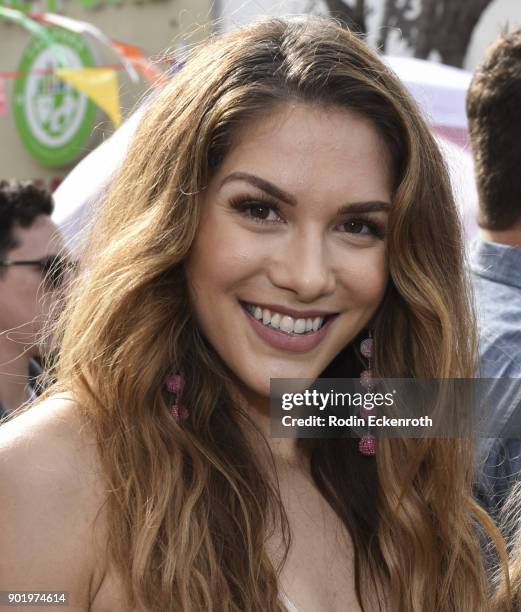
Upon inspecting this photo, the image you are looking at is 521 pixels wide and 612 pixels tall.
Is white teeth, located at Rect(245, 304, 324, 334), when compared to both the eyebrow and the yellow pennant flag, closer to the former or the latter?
the eyebrow

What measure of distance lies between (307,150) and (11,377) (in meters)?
2.18

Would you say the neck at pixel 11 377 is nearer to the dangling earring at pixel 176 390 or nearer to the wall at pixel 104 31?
the dangling earring at pixel 176 390

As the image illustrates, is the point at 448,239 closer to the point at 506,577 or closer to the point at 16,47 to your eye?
the point at 506,577

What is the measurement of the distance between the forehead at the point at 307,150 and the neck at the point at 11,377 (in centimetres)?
204

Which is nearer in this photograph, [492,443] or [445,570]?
[445,570]

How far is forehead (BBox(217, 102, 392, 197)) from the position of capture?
188cm

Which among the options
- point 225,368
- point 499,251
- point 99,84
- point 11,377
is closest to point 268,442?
point 225,368

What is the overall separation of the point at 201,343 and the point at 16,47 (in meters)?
12.0

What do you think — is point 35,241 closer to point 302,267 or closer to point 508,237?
point 508,237

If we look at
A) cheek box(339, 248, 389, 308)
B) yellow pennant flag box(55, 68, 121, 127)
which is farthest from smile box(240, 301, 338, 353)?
yellow pennant flag box(55, 68, 121, 127)

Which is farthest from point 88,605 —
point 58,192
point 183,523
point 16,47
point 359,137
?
point 16,47

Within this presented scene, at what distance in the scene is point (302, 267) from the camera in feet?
6.16

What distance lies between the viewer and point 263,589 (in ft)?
5.92

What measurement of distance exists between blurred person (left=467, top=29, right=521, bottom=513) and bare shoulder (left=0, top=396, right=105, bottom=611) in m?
1.02
